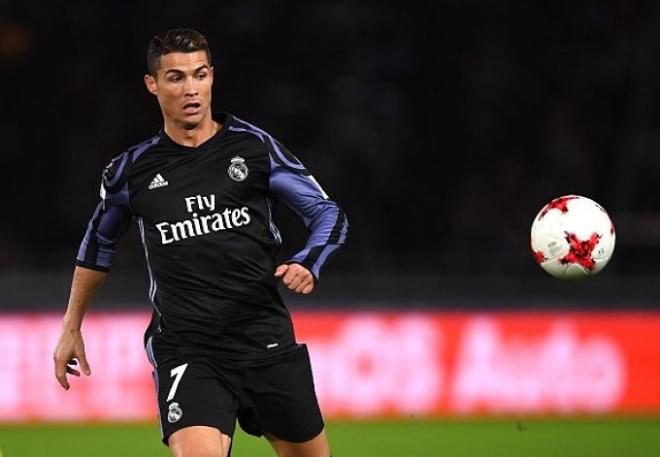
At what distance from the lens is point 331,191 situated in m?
11.2

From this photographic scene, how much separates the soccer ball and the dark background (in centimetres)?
526

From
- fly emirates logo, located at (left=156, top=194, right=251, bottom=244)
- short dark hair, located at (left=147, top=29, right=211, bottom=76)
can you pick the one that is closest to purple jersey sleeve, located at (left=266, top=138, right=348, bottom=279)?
fly emirates logo, located at (left=156, top=194, right=251, bottom=244)

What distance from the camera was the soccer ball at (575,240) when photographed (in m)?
5.29

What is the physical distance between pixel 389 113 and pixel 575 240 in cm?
645

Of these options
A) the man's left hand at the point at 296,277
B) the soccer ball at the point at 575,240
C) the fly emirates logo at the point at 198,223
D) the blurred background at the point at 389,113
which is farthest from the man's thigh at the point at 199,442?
the blurred background at the point at 389,113

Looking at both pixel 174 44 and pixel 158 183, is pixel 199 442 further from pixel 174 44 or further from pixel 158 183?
pixel 174 44

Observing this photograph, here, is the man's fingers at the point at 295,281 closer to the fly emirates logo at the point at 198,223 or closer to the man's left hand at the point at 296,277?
the man's left hand at the point at 296,277

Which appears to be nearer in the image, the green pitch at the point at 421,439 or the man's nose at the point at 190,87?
the man's nose at the point at 190,87

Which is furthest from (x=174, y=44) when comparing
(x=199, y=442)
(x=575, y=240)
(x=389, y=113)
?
(x=389, y=113)

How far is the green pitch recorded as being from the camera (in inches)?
309

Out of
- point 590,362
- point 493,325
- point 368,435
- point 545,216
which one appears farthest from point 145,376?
point 545,216

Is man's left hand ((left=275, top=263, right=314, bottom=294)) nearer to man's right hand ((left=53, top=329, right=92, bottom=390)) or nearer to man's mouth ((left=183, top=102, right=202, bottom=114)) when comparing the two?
man's mouth ((left=183, top=102, right=202, bottom=114))

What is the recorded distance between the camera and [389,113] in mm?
11633

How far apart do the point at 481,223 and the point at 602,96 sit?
1.73 meters
